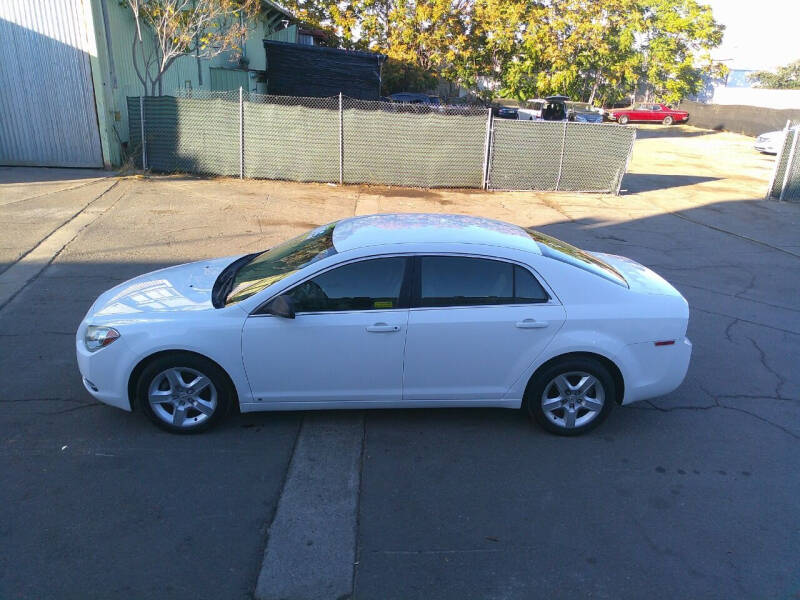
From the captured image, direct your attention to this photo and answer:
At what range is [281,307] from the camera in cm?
415

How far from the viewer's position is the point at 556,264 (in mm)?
4543

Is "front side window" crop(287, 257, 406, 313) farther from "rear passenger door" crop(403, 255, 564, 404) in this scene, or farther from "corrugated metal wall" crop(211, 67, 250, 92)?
"corrugated metal wall" crop(211, 67, 250, 92)

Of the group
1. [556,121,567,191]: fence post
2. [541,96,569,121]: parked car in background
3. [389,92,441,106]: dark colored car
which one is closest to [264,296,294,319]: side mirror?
[556,121,567,191]: fence post

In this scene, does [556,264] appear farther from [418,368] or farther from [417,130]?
[417,130]

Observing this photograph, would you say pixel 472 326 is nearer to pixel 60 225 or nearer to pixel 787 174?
pixel 60 225

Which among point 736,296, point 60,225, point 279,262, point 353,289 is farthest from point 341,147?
point 353,289

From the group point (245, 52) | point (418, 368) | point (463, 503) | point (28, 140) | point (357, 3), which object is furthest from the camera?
point (357, 3)

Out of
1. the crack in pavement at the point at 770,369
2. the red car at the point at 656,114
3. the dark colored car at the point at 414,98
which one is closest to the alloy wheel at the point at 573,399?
the crack in pavement at the point at 770,369

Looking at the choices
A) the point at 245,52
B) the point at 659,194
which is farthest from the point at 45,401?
the point at 245,52

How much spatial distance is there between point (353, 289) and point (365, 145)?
11253 mm

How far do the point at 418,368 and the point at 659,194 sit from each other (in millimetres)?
14733

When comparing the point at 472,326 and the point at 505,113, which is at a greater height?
the point at 505,113

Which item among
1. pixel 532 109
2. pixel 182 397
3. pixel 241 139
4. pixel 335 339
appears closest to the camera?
pixel 335 339

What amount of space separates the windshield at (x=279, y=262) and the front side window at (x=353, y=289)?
21 centimetres
